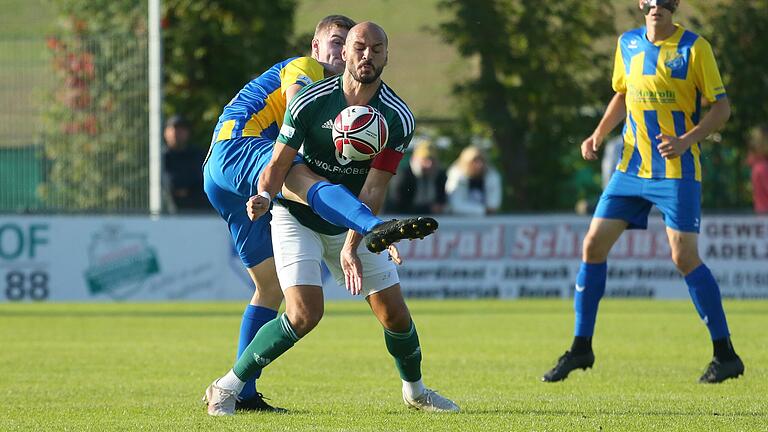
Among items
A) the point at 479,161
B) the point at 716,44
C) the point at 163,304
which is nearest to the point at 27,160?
the point at 163,304

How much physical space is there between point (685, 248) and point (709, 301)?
0.37 m

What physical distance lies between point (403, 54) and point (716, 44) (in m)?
14.7

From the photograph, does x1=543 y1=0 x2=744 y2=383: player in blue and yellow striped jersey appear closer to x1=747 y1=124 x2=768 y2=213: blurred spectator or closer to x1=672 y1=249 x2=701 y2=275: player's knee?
x1=672 y1=249 x2=701 y2=275: player's knee

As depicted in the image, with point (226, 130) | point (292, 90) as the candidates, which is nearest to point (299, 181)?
point (292, 90)

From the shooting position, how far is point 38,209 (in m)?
19.1

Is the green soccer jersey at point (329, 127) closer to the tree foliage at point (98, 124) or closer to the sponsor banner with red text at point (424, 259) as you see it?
the sponsor banner with red text at point (424, 259)

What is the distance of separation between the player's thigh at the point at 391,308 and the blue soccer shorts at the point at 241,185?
815 mm

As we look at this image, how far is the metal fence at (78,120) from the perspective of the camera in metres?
20.1

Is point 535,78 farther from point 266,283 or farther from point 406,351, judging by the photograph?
point 406,351

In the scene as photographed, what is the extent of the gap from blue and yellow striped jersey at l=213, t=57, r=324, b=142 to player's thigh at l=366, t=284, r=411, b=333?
1.13 metres

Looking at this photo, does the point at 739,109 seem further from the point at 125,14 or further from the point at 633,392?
the point at 633,392

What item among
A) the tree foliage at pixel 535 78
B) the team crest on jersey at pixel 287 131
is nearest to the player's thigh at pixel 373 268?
the team crest on jersey at pixel 287 131

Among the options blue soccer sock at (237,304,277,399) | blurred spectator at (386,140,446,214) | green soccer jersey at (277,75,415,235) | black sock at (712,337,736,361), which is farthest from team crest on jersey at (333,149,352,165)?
blurred spectator at (386,140,446,214)

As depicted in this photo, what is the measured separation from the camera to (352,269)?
7.36 meters
